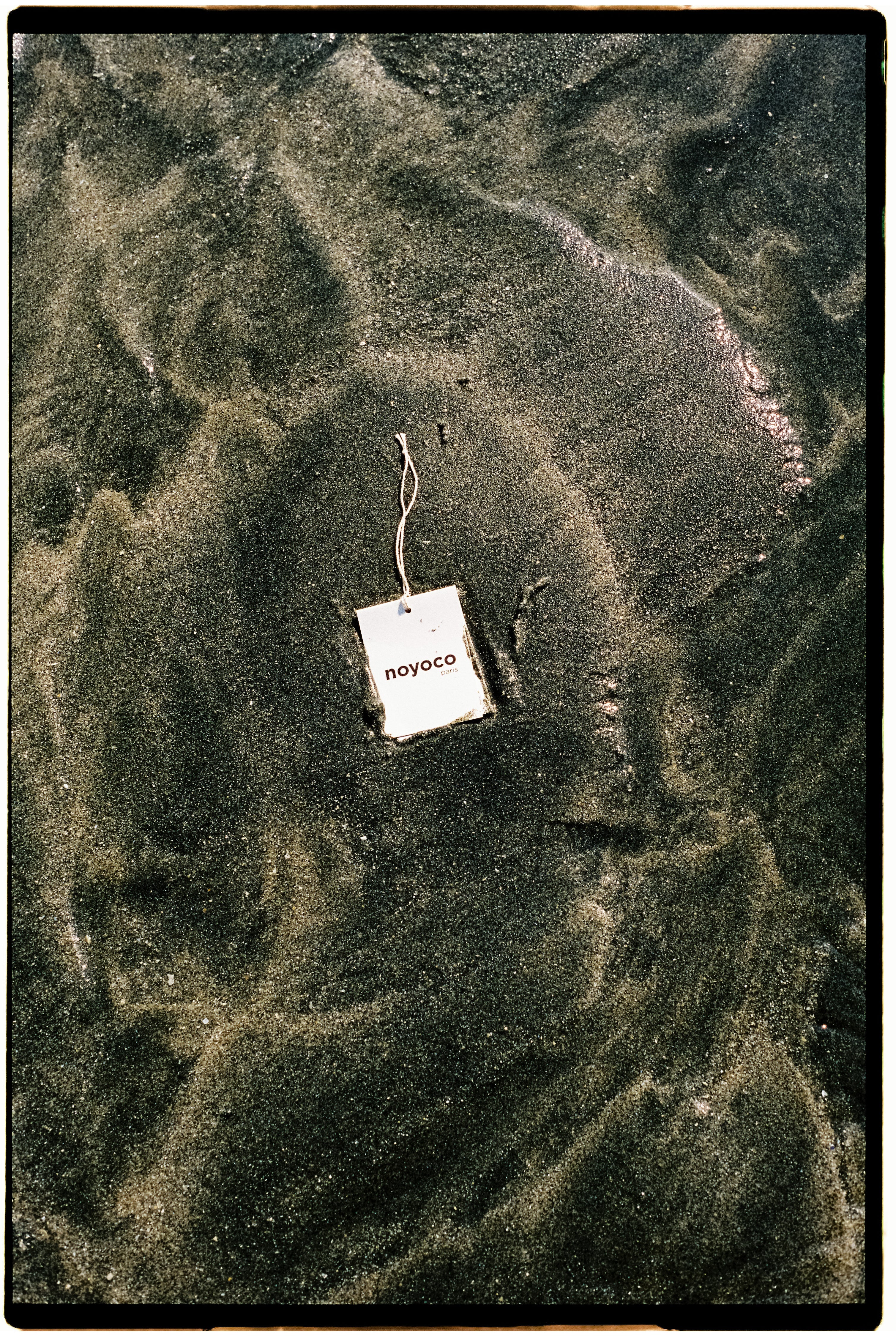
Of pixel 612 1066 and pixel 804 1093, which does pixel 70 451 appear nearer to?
pixel 612 1066

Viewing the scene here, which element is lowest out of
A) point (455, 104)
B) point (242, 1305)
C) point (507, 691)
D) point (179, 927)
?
point (242, 1305)

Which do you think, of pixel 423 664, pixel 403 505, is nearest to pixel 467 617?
pixel 423 664

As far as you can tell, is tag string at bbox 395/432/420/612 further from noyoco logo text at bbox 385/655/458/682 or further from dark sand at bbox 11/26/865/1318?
noyoco logo text at bbox 385/655/458/682

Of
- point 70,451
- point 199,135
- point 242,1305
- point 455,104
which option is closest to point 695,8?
point 455,104

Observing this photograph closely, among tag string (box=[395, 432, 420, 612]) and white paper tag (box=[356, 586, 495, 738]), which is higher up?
tag string (box=[395, 432, 420, 612])

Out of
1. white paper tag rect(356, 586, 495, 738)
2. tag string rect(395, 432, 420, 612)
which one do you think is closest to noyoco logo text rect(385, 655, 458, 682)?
white paper tag rect(356, 586, 495, 738)

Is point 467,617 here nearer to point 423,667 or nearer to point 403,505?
point 423,667
